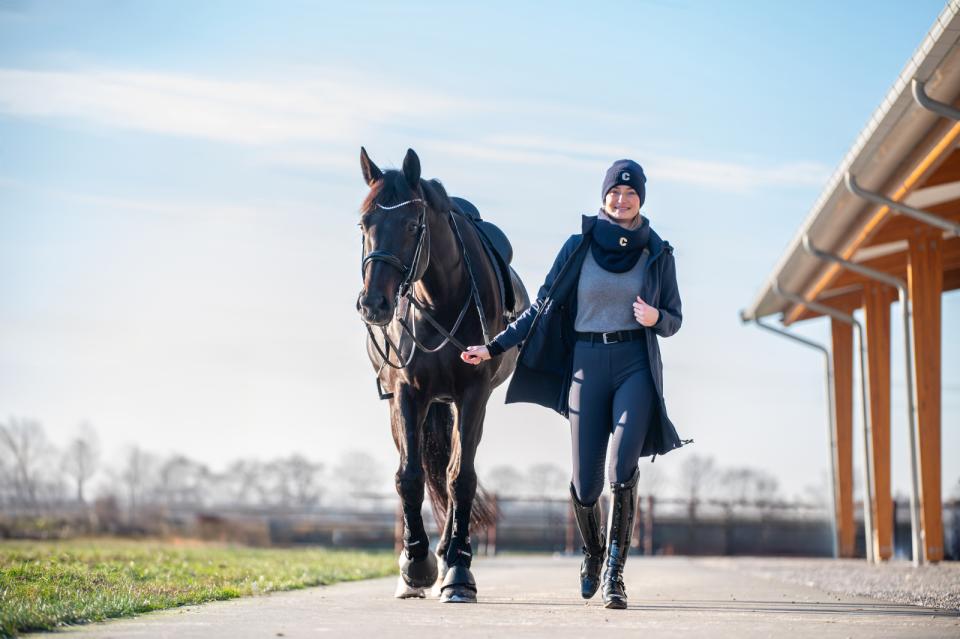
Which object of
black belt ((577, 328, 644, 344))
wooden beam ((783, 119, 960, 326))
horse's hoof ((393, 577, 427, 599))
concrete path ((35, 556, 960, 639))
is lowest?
concrete path ((35, 556, 960, 639))

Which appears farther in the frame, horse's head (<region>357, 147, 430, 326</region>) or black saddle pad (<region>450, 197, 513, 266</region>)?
black saddle pad (<region>450, 197, 513, 266</region>)

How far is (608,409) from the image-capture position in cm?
741

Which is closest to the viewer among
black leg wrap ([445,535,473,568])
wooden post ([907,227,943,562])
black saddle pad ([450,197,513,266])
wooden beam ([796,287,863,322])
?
black leg wrap ([445,535,473,568])

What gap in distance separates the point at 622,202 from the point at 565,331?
2.58 ft

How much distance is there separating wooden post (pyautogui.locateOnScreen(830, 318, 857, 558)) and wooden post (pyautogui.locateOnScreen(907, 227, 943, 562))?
6.60m

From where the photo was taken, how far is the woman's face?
7426 mm

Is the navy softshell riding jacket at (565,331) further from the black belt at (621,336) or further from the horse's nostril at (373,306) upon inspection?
the horse's nostril at (373,306)

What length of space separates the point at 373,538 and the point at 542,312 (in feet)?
108

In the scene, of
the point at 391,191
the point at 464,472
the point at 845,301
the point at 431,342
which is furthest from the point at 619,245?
the point at 845,301

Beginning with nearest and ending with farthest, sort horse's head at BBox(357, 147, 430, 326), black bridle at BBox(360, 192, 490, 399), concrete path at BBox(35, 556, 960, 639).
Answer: concrete path at BBox(35, 556, 960, 639), horse's head at BBox(357, 147, 430, 326), black bridle at BBox(360, 192, 490, 399)

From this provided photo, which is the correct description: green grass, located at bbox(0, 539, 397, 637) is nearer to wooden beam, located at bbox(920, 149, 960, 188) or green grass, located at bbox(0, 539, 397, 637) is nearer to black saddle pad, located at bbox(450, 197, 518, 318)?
black saddle pad, located at bbox(450, 197, 518, 318)

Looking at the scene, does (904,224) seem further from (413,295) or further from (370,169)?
(370,169)

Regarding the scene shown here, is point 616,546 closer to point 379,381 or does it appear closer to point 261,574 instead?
point 379,381

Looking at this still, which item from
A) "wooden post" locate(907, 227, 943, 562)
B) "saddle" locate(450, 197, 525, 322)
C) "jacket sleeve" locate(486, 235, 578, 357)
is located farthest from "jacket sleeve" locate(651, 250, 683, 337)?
"wooden post" locate(907, 227, 943, 562)
